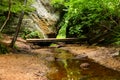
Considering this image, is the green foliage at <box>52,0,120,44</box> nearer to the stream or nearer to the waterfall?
the waterfall

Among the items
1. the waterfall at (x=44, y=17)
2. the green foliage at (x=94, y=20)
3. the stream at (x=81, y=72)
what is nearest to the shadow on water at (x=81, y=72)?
the stream at (x=81, y=72)

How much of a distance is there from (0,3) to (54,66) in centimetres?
543

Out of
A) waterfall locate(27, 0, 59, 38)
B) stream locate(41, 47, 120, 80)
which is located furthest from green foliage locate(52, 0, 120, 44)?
stream locate(41, 47, 120, 80)

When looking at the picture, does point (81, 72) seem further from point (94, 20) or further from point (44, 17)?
point (44, 17)

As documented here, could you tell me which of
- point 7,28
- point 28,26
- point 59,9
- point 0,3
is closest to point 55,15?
point 59,9

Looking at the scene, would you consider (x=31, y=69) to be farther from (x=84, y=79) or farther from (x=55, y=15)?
(x=55, y=15)

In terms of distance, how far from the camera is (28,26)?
28422 mm

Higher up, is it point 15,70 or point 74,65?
point 15,70

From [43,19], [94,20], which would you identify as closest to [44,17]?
[43,19]

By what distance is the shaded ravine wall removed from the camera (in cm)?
2889

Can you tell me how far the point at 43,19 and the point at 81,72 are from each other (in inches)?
717

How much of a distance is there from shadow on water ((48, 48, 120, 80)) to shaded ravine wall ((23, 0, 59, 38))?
13281 millimetres

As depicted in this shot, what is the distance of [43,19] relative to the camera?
31078mm

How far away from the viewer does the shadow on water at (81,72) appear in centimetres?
1242
